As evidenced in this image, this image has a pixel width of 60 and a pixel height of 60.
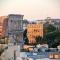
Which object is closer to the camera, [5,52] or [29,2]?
[5,52]

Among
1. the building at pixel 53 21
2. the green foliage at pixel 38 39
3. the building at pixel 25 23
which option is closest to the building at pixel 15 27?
the building at pixel 25 23

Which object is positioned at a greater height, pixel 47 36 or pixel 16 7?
pixel 16 7

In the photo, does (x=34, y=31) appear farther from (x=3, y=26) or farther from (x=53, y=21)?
(x=3, y=26)

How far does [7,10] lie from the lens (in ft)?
7.26

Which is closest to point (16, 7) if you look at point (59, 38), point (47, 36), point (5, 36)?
point (5, 36)

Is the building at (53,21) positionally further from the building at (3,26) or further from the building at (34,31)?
the building at (3,26)

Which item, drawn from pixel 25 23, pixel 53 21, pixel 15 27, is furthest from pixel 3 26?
pixel 53 21

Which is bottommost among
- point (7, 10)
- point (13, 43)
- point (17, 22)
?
point (13, 43)

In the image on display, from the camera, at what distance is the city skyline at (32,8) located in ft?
7.23

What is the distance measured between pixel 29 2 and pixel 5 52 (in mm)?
834

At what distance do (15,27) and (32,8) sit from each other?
394 millimetres

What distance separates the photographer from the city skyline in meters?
2.20

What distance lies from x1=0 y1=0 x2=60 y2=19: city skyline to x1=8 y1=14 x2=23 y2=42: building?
0.10 m

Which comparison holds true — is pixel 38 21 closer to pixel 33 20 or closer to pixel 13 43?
pixel 33 20
